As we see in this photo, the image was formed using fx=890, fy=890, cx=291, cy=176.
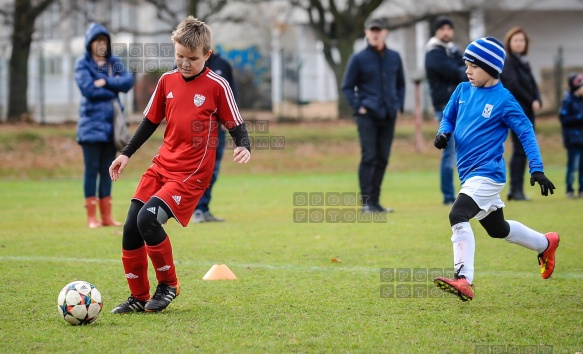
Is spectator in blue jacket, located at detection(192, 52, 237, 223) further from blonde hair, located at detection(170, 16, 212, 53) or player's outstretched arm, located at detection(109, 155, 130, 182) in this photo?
blonde hair, located at detection(170, 16, 212, 53)

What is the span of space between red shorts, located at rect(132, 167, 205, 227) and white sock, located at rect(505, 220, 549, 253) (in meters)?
2.30

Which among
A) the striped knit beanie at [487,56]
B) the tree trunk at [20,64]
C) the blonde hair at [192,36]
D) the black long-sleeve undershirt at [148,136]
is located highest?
the tree trunk at [20,64]

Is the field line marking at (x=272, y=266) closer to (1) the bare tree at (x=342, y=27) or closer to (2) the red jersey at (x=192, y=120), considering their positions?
(2) the red jersey at (x=192, y=120)

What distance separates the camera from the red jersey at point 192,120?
6020 millimetres

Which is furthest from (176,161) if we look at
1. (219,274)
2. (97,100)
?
(97,100)

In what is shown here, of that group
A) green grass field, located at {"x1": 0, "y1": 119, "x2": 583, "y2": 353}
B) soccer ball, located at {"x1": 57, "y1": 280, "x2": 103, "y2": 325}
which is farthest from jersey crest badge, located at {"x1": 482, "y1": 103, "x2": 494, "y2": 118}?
soccer ball, located at {"x1": 57, "y1": 280, "x2": 103, "y2": 325}

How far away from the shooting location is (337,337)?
5164 mm

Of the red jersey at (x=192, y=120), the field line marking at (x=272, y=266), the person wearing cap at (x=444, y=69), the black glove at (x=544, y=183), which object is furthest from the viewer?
the person wearing cap at (x=444, y=69)

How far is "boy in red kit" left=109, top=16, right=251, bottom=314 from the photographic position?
589 cm

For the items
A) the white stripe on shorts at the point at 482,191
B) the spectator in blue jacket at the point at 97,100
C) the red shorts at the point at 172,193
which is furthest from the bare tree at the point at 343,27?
the red shorts at the point at 172,193

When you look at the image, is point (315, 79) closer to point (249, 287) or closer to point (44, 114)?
point (44, 114)

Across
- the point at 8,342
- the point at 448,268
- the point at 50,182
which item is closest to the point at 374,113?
the point at 448,268

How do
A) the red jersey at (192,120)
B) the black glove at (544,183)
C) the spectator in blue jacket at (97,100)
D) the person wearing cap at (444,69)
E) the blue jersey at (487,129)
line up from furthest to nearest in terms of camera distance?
the person wearing cap at (444,69) < the spectator in blue jacket at (97,100) < the blue jersey at (487,129) < the red jersey at (192,120) < the black glove at (544,183)

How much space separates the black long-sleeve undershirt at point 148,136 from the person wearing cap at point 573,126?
911 centimetres
